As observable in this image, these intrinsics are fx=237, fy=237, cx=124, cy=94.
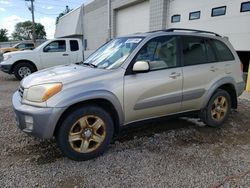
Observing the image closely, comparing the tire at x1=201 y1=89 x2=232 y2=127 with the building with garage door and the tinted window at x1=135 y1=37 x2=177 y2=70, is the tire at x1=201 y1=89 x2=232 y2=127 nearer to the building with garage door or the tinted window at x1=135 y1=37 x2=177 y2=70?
the tinted window at x1=135 y1=37 x2=177 y2=70

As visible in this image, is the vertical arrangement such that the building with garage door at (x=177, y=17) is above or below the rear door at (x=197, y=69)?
above

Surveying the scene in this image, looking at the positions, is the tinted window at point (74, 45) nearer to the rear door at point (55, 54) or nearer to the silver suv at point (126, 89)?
the rear door at point (55, 54)

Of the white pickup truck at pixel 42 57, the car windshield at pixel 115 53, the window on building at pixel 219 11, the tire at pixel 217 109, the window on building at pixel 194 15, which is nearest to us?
the car windshield at pixel 115 53

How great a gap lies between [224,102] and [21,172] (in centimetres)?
371

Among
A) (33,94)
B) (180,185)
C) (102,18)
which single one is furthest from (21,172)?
(102,18)

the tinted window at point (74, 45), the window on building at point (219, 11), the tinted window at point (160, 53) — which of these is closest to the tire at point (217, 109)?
the tinted window at point (160, 53)

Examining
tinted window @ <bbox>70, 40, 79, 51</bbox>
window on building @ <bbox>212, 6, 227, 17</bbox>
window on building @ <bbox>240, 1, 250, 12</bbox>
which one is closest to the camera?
window on building @ <bbox>240, 1, 250, 12</bbox>

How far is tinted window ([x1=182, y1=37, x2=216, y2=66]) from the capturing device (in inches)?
158

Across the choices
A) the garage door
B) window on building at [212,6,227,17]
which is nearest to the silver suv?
window on building at [212,6,227,17]

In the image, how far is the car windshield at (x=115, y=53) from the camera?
11.7ft

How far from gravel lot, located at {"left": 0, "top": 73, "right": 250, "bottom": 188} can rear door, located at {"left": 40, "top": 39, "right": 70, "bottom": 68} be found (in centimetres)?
585

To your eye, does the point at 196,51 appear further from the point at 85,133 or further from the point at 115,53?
the point at 85,133

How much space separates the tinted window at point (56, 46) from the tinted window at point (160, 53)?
7254 mm

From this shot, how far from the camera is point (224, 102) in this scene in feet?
15.1
